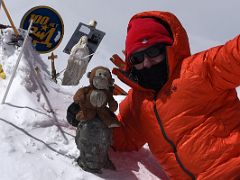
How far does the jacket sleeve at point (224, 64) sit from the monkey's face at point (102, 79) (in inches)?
24.9

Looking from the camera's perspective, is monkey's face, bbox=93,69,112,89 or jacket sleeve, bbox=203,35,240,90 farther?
monkey's face, bbox=93,69,112,89

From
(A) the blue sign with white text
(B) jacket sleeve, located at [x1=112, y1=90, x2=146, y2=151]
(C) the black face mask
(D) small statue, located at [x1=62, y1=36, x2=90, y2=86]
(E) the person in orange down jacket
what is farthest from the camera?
(D) small statue, located at [x1=62, y1=36, x2=90, y2=86]

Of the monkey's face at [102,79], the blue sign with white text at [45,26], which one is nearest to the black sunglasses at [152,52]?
the monkey's face at [102,79]

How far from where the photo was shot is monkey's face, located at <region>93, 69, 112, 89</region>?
269 centimetres

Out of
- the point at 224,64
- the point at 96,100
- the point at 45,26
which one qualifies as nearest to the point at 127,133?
the point at 96,100

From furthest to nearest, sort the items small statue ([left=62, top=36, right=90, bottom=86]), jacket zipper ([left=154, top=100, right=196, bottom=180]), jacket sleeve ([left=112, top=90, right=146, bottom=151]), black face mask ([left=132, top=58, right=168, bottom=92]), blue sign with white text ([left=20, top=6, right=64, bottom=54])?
small statue ([left=62, top=36, right=90, bottom=86]) < blue sign with white text ([left=20, top=6, right=64, bottom=54]) < jacket sleeve ([left=112, top=90, right=146, bottom=151]) < black face mask ([left=132, top=58, right=168, bottom=92]) < jacket zipper ([left=154, top=100, right=196, bottom=180])

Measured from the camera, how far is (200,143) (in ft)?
8.75

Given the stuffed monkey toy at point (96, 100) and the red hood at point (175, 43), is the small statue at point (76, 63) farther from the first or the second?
the stuffed monkey toy at point (96, 100)

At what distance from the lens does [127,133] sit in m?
3.17

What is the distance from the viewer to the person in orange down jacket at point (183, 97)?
2.63 metres

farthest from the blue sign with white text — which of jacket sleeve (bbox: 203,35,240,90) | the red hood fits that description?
jacket sleeve (bbox: 203,35,240,90)

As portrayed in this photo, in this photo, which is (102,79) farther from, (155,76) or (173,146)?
(173,146)

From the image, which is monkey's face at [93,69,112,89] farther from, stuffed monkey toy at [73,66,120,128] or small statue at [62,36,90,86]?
small statue at [62,36,90,86]

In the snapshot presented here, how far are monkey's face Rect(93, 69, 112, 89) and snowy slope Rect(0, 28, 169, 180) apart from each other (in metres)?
0.54
